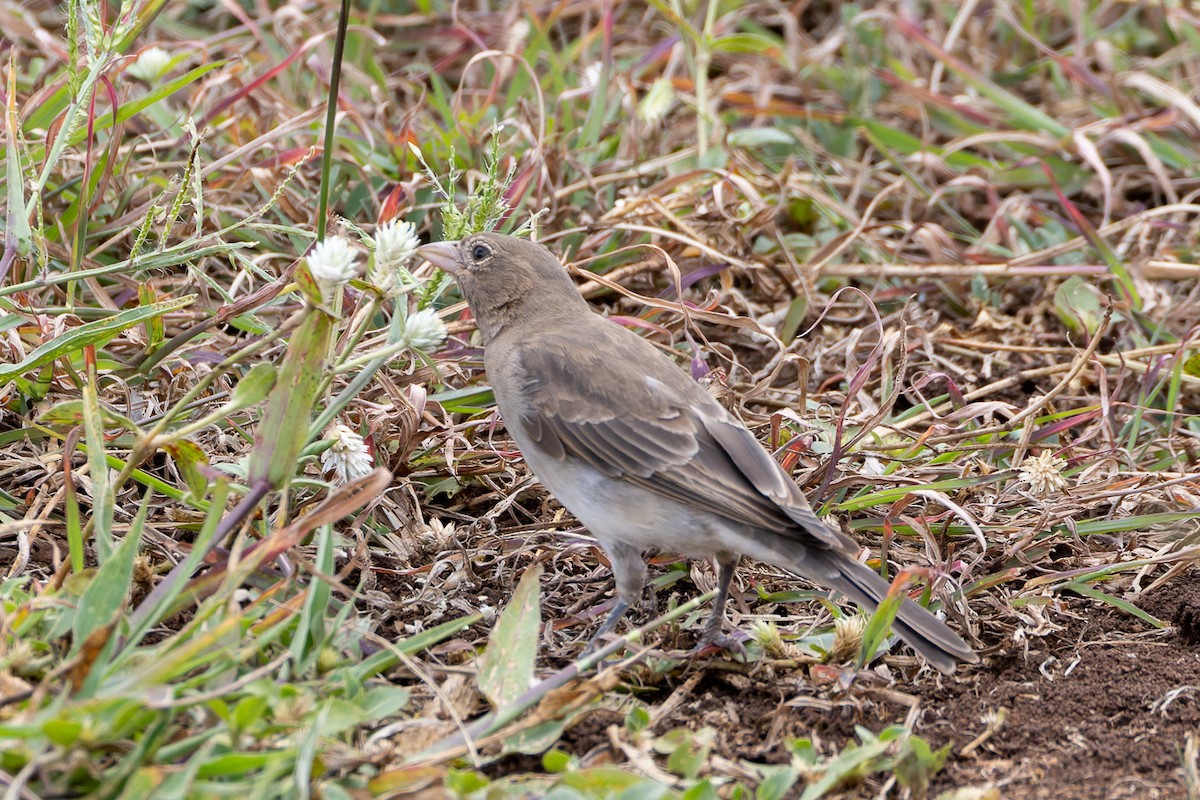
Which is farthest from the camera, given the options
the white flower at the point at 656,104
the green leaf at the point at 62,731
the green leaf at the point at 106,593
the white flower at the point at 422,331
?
the white flower at the point at 656,104

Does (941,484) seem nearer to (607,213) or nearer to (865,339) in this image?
(865,339)

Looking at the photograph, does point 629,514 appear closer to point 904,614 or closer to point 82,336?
point 904,614

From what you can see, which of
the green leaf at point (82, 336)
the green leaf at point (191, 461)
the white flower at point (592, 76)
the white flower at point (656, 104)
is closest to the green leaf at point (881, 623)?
the green leaf at point (191, 461)

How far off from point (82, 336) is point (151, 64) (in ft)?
6.50

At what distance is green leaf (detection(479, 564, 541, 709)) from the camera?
3086 millimetres

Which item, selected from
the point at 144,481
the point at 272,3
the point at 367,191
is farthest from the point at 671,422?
the point at 272,3

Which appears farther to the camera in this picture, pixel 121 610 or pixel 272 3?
pixel 272 3

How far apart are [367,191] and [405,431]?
5.31 feet

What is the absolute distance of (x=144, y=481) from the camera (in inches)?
143

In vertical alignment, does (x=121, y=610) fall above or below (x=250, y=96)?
below

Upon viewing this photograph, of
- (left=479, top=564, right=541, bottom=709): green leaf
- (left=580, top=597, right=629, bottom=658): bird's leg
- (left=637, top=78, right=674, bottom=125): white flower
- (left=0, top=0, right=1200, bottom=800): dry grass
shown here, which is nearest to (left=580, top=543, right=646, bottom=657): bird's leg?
(left=580, top=597, right=629, bottom=658): bird's leg

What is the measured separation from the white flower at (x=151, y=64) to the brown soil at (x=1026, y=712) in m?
3.32

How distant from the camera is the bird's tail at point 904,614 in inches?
134

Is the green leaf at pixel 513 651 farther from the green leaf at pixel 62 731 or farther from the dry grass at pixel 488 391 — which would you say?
the green leaf at pixel 62 731
